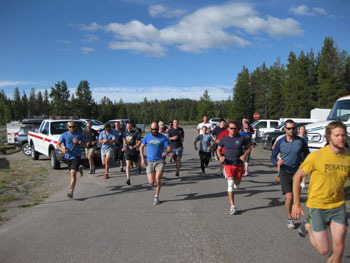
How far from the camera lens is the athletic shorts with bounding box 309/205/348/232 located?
11.2 ft

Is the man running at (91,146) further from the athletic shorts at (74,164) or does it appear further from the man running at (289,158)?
the man running at (289,158)

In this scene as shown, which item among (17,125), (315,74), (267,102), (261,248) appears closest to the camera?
(261,248)

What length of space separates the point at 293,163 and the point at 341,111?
666 centimetres

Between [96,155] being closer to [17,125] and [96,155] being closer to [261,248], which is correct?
[261,248]

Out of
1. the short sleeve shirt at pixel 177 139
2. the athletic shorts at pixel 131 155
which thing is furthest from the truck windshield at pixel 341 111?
the athletic shorts at pixel 131 155

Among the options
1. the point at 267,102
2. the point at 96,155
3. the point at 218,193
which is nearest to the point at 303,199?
the point at 218,193

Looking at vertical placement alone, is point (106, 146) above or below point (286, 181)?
above

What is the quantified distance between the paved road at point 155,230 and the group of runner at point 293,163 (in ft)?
1.41

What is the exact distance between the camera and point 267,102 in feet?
244

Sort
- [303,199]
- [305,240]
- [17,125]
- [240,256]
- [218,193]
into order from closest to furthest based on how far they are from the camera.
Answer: [240,256]
[305,240]
[303,199]
[218,193]
[17,125]

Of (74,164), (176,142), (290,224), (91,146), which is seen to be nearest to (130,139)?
(176,142)

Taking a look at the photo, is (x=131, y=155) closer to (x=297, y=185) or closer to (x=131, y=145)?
(x=131, y=145)

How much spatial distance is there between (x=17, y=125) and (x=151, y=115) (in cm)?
13019

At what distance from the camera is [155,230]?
5.29 m
